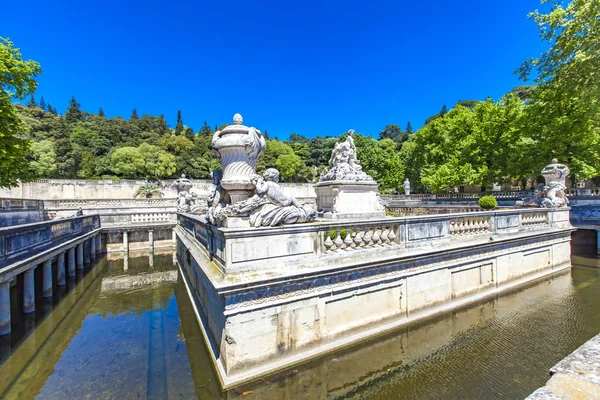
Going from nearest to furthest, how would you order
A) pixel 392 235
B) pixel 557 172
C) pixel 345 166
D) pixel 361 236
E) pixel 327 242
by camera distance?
pixel 327 242, pixel 361 236, pixel 392 235, pixel 557 172, pixel 345 166

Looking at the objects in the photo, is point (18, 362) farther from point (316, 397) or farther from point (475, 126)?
point (475, 126)

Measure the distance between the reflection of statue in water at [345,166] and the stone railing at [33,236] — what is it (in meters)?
10.2

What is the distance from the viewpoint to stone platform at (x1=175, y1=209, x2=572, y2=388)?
14.2 feet

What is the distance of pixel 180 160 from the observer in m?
52.2

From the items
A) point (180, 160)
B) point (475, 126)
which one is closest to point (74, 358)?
point (475, 126)

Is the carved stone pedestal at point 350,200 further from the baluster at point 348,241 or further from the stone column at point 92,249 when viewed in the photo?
the stone column at point 92,249

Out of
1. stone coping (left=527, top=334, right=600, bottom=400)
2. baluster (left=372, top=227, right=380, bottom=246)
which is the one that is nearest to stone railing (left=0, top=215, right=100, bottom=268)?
baluster (left=372, top=227, right=380, bottom=246)

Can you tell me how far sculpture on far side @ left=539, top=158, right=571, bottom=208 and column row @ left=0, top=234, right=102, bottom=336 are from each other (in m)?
16.4

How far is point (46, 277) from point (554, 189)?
17945 mm

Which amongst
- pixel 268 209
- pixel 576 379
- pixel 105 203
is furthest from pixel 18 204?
pixel 576 379

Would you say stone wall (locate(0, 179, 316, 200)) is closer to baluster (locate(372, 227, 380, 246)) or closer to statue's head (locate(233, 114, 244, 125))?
statue's head (locate(233, 114, 244, 125))

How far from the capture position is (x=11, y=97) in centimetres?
1184

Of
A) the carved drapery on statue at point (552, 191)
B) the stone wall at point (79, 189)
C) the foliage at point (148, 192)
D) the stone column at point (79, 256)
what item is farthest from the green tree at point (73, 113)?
the carved drapery on statue at point (552, 191)

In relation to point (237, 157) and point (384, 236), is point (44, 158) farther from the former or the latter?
point (384, 236)
